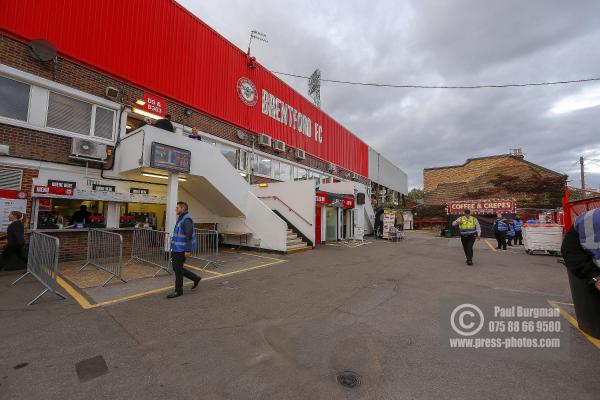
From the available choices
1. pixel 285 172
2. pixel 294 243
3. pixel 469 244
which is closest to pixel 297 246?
pixel 294 243

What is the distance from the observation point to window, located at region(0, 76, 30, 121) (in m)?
7.28

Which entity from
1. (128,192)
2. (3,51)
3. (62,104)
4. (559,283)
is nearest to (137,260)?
(128,192)

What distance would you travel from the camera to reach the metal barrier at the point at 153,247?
23.4ft

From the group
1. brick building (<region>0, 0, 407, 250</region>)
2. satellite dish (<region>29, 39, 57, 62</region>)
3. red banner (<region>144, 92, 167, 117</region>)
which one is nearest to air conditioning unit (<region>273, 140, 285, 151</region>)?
brick building (<region>0, 0, 407, 250</region>)

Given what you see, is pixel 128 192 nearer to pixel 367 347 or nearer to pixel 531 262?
pixel 367 347

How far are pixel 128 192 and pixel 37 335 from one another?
280 inches

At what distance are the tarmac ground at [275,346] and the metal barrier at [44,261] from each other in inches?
9.1

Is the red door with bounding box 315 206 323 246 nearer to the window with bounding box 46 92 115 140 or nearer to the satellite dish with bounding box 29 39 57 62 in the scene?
the window with bounding box 46 92 115 140

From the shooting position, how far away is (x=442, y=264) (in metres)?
8.67

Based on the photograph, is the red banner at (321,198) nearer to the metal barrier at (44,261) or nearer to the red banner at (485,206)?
the metal barrier at (44,261)

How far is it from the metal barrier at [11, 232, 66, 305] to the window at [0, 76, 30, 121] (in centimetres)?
438

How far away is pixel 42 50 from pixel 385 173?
114 feet

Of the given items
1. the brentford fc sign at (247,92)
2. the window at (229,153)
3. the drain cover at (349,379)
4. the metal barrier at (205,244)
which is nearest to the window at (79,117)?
the window at (229,153)

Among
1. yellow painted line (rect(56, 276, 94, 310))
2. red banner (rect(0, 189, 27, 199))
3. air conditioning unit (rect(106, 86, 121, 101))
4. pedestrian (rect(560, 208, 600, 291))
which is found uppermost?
air conditioning unit (rect(106, 86, 121, 101))
